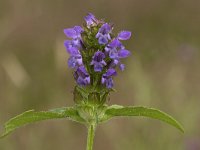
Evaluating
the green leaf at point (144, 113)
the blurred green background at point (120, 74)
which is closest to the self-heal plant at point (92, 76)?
the green leaf at point (144, 113)

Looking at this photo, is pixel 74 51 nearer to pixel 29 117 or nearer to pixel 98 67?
pixel 98 67

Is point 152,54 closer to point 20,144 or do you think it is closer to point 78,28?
point 20,144

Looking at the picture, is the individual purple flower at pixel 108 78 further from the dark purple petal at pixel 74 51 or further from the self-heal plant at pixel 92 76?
the dark purple petal at pixel 74 51

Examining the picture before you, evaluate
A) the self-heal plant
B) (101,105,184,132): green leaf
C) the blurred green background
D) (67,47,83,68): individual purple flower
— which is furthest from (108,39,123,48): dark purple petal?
the blurred green background

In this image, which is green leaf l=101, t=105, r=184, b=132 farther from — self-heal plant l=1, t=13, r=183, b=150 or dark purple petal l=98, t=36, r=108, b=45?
dark purple petal l=98, t=36, r=108, b=45

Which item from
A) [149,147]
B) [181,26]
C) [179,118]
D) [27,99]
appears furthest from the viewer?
[181,26]

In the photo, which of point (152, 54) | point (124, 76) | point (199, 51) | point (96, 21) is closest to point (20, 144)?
point (152, 54)
